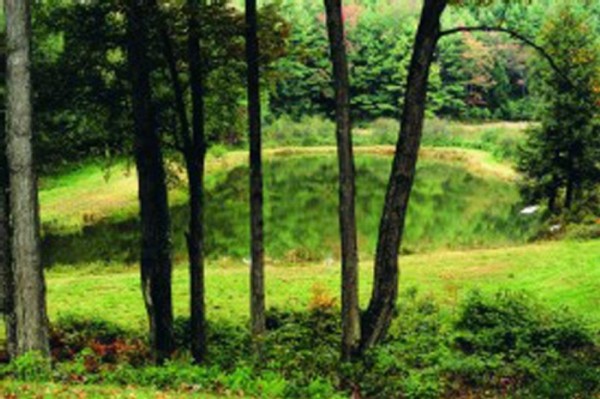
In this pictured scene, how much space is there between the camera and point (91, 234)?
3675 cm

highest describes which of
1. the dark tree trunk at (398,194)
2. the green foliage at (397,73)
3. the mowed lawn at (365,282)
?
the green foliage at (397,73)

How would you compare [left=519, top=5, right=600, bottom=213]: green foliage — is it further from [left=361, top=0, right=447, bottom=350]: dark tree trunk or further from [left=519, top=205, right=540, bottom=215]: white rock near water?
[left=361, top=0, right=447, bottom=350]: dark tree trunk

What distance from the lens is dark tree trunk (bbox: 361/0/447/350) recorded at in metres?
12.0

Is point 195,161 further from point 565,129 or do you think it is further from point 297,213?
point 297,213

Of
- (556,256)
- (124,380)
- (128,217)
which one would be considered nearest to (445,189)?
(128,217)

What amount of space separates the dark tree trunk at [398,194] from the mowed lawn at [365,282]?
5810 millimetres

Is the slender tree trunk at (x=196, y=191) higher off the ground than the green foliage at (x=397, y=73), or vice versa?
the green foliage at (x=397, y=73)

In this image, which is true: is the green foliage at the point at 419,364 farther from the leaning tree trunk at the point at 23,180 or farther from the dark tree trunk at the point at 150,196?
the dark tree trunk at the point at 150,196

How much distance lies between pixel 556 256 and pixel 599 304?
23.6 ft

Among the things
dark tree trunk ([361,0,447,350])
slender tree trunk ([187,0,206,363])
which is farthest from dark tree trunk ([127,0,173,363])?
dark tree trunk ([361,0,447,350])

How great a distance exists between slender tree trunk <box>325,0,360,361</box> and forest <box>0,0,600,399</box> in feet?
0.10

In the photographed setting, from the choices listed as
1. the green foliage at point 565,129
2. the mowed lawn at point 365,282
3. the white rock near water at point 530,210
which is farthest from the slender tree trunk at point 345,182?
the white rock near water at point 530,210

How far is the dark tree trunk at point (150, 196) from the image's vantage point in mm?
13422

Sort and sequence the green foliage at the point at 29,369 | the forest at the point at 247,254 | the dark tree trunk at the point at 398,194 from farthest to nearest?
the dark tree trunk at the point at 398,194 < the forest at the point at 247,254 < the green foliage at the point at 29,369
